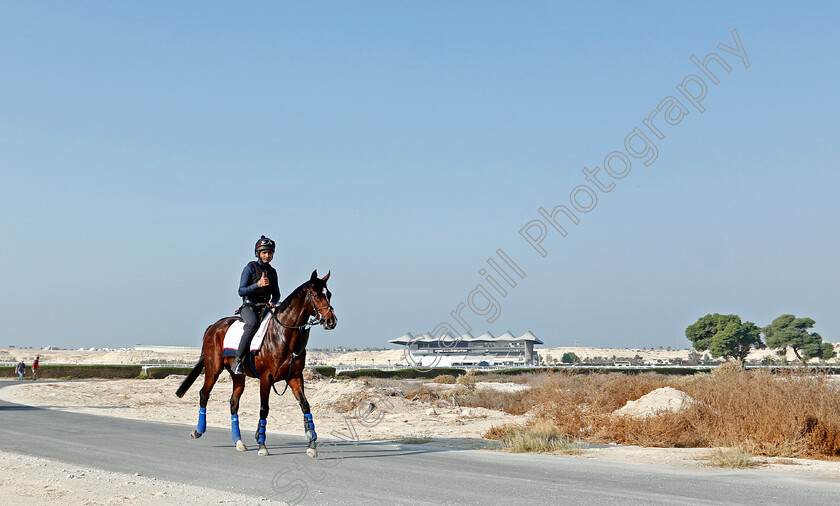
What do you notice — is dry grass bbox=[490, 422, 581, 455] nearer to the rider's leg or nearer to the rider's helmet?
the rider's leg

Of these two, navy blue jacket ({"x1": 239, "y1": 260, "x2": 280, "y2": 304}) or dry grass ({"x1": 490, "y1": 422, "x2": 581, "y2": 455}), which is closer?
navy blue jacket ({"x1": 239, "y1": 260, "x2": 280, "y2": 304})

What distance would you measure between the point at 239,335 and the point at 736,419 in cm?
987

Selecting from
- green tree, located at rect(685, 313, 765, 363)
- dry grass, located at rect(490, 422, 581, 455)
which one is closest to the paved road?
dry grass, located at rect(490, 422, 581, 455)

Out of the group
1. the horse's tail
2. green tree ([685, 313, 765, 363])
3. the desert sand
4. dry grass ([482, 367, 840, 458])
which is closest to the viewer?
the desert sand

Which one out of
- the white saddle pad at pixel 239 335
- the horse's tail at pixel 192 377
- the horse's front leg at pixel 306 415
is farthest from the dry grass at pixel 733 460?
the horse's tail at pixel 192 377

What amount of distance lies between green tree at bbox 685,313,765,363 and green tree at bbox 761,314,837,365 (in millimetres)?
4914

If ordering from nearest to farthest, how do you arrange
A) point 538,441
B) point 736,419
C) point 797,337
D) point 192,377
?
point 538,441 → point 192,377 → point 736,419 → point 797,337

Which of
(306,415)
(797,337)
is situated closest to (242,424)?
(306,415)

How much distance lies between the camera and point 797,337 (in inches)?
5310

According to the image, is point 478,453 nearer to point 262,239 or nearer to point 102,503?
point 262,239

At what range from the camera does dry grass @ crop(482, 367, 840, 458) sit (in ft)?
44.6

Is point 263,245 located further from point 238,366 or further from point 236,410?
point 236,410

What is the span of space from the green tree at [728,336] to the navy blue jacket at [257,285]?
127015 millimetres

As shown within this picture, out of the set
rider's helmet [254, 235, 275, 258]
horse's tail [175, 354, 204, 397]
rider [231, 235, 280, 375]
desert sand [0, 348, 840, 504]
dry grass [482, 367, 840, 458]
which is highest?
rider's helmet [254, 235, 275, 258]
